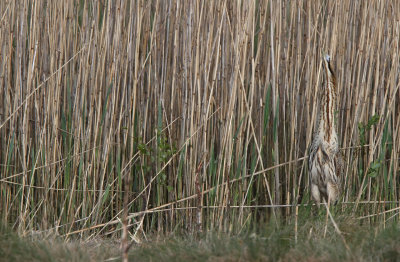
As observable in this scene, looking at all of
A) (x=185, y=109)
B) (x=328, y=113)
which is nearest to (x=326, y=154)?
(x=328, y=113)

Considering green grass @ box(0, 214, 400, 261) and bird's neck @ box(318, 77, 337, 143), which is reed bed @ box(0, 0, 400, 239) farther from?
green grass @ box(0, 214, 400, 261)

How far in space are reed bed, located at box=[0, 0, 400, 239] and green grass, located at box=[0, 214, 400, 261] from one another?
1.88 ft

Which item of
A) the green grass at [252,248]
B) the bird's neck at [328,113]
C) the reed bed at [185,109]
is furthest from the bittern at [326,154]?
the green grass at [252,248]

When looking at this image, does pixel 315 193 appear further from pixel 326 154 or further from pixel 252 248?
pixel 252 248

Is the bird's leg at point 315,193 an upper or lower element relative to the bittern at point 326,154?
lower

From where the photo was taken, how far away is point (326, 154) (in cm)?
342

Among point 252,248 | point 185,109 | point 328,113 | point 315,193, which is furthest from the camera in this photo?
point 185,109

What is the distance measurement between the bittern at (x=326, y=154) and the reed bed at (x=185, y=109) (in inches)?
8.1

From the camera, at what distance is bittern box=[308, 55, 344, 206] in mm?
3336

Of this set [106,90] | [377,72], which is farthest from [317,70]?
[106,90]

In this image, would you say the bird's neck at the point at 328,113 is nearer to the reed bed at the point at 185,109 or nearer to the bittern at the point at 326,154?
the bittern at the point at 326,154

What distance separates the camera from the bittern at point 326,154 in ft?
10.9

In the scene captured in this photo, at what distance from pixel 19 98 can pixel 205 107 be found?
3.76 feet

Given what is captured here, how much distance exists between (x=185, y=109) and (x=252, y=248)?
124 cm
